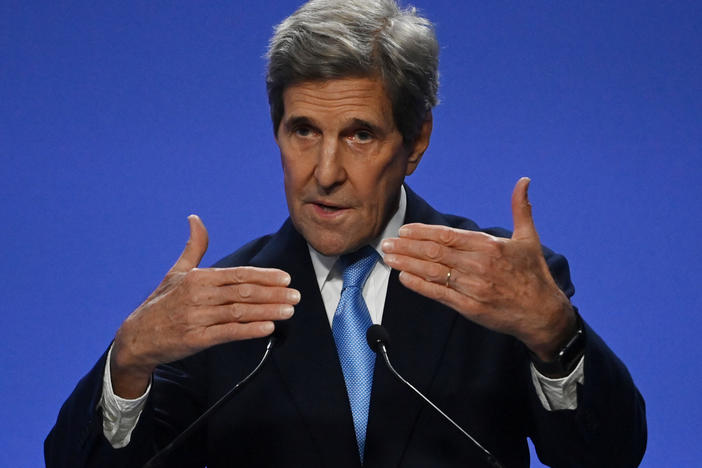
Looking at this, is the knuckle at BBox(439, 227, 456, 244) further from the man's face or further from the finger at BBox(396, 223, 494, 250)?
the man's face

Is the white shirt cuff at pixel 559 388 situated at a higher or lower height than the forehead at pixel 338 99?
lower

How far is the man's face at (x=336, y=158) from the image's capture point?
146 cm

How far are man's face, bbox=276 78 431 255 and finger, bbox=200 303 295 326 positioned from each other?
0.97ft

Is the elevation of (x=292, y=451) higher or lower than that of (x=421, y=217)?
lower

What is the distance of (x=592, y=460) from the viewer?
1348 mm

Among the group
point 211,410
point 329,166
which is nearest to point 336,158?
point 329,166

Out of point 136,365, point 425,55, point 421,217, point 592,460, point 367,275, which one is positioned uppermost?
point 425,55

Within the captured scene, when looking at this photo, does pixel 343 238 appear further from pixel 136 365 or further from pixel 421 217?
pixel 136 365

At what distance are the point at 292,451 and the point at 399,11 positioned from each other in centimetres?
73

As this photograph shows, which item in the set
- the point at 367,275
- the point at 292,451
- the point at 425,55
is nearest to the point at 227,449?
the point at 292,451

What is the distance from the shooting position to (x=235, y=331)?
3.95 ft

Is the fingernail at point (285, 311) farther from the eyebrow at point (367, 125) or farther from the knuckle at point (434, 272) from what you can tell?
Result: the eyebrow at point (367, 125)

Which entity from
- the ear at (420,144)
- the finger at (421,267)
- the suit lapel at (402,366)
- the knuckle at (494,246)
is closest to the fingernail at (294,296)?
the finger at (421,267)

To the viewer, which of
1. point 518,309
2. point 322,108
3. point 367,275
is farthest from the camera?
point 367,275
